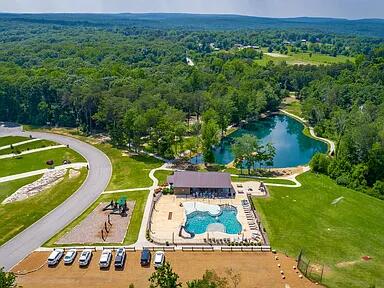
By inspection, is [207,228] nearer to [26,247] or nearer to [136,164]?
[26,247]

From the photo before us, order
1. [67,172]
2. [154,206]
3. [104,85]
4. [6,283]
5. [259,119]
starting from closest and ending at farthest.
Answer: [6,283], [154,206], [67,172], [104,85], [259,119]

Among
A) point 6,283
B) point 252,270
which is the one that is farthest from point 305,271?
point 6,283

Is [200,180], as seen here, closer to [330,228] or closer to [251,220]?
[251,220]

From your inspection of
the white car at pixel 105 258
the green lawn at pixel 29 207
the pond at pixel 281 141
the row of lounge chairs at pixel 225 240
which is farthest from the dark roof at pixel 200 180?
the white car at pixel 105 258

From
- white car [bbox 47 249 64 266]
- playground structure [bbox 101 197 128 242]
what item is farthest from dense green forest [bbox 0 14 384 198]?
white car [bbox 47 249 64 266]

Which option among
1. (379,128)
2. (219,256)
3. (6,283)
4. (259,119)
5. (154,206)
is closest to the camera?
(6,283)

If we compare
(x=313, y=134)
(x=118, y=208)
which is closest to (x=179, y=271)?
(x=118, y=208)

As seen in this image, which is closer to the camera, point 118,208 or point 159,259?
point 159,259
